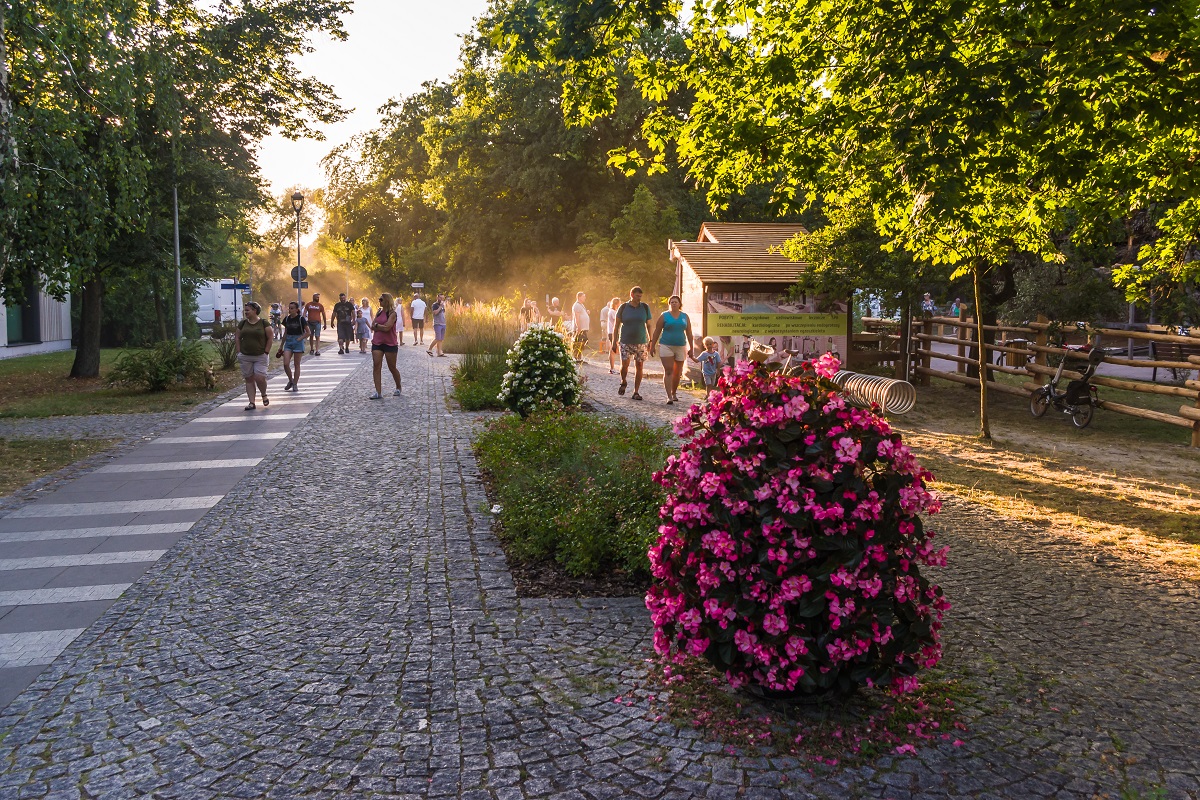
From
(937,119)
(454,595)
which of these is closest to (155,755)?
(454,595)

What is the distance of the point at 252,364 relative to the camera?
1523cm

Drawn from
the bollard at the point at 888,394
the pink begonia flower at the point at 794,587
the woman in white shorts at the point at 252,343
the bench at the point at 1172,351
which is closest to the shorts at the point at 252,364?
the woman in white shorts at the point at 252,343

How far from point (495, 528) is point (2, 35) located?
8.85 metres

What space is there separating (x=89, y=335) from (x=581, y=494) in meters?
18.9

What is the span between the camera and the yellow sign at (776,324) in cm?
1942

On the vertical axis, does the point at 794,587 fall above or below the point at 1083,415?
above

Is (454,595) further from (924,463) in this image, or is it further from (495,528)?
(924,463)

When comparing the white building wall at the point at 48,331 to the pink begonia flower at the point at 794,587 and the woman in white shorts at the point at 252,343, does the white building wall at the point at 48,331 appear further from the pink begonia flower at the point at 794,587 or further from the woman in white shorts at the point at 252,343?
the pink begonia flower at the point at 794,587

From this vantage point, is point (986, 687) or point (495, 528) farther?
point (495, 528)

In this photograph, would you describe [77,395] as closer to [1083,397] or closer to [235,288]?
[1083,397]

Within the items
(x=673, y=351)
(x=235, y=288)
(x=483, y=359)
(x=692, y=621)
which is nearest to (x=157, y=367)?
(x=483, y=359)

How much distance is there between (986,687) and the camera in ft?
14.3

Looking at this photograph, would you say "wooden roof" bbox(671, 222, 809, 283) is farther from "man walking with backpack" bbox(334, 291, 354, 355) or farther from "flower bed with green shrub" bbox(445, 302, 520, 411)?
"man walking with backpack" bbox(334, 291, 354, 355)

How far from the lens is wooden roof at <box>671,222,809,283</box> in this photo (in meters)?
19.5
